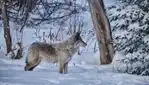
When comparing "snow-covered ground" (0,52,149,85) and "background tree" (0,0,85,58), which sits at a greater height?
"background tree" (0,0,85,58)

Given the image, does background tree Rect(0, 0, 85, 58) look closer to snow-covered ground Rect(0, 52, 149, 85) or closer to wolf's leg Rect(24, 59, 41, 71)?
wolf's leg Rect(24, 59, 41, 71)

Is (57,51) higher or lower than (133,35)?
lower

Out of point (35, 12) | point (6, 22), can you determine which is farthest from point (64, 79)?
point (35, 12)

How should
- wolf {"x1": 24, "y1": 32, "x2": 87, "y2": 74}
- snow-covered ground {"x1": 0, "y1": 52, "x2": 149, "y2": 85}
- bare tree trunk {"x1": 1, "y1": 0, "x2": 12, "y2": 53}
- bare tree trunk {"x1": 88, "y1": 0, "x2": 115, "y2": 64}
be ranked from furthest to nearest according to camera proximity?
1. bare tree trunk {"x1": 1, "y1": 0, "x2": 12, "y2": 53}
2. bare tree trunk {"x1": 88, "y1": 0, "x2": 115, "y2": 64}
3. wolf {"x1": 24, "y1": 32, "x2": 87, "y2": 74}
4. snow-covered ground {"x1": 0, "y1": 52, "x2": 149, "y2": 85}

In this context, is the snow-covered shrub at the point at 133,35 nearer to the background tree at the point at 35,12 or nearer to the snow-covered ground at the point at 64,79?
the snow-covered ground at the point at 64,79

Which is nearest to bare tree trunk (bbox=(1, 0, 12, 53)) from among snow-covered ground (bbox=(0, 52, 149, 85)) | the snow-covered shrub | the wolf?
the snow-covered shrub

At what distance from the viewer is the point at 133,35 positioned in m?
12.1

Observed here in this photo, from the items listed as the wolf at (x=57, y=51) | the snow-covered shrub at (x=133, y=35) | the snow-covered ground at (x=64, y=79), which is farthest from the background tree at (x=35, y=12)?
the snow-covered ground at (x=64, y=79)

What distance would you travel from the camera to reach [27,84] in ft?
26.7

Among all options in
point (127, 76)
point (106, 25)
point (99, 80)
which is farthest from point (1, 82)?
point (106, 25)

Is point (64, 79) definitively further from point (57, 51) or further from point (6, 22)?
point (6, 22)

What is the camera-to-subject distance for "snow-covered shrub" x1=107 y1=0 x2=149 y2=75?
38.8ft

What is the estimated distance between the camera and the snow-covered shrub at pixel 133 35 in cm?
1184

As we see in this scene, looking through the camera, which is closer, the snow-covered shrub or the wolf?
the wolf
